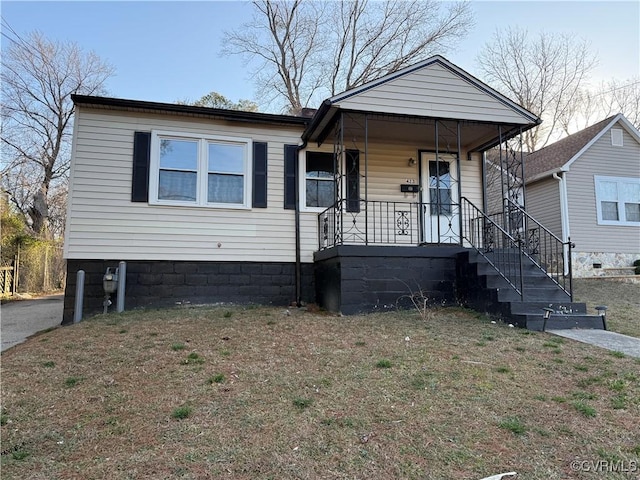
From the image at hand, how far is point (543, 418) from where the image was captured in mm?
2738

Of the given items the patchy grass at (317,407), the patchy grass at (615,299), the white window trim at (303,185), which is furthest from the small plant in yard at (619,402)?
the white window trim at (303,185)

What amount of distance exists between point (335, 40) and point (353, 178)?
1381 cm

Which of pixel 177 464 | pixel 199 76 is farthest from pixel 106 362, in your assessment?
pixel 199 76

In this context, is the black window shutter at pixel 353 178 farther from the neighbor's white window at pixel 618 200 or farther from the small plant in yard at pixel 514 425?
the neighbor's white window at pixel 618 200

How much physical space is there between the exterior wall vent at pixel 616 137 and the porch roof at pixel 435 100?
771cm

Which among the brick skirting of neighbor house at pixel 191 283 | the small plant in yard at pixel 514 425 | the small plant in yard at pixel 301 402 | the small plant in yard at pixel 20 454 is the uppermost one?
the brick skirting of neighbor house at pixel 191 283

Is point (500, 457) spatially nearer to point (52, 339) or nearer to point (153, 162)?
point (52, 339)

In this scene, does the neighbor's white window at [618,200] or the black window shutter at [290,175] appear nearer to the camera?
the black window shutter at [290,175]

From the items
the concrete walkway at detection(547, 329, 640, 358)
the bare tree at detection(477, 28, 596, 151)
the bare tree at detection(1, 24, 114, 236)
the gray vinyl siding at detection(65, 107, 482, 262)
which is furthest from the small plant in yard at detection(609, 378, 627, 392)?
the bare tree at detection(477, 28, 596, 151)

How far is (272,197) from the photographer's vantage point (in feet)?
25.7

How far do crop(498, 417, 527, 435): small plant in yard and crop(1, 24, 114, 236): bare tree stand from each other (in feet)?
65.8

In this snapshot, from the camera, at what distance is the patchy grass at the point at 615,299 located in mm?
5864

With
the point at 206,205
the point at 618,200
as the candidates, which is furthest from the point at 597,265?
the point at 206,205

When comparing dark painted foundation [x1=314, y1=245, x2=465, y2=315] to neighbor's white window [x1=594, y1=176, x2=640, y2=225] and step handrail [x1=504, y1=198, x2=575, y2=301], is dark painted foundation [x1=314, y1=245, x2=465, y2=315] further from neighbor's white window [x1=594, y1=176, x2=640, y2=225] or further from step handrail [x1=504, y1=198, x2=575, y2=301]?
neighbor's white window [x1=594, y1=176, x2=640, y2=225]
